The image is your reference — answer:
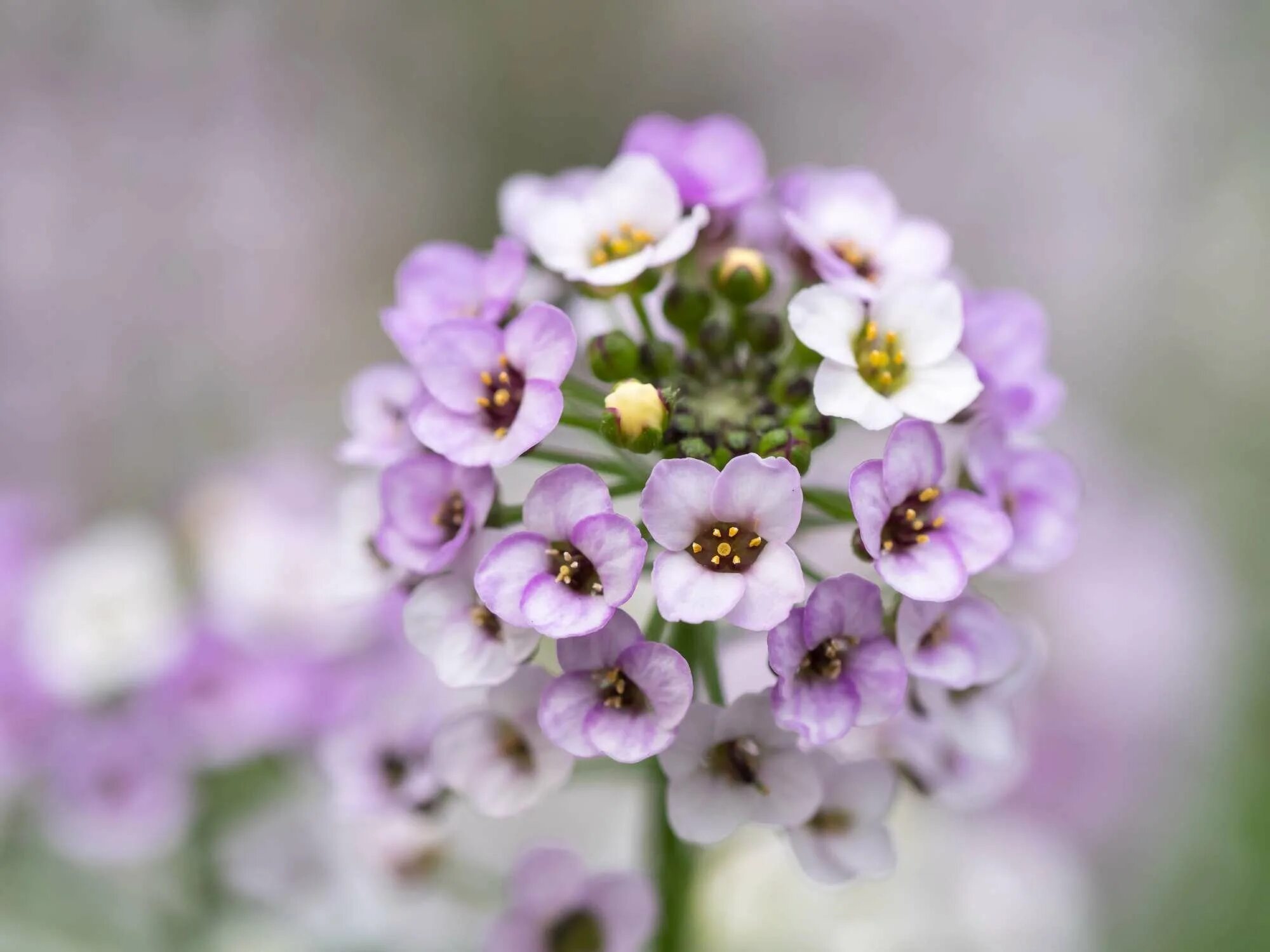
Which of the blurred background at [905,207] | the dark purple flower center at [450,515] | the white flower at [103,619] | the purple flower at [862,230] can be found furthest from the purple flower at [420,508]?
the blurred background at [905,207]

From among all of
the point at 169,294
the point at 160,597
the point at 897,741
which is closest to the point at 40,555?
the point at 160,597

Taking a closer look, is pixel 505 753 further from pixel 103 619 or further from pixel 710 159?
pixel 103 619

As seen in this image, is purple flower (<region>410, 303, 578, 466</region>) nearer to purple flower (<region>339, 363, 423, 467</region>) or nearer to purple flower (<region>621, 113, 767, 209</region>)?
purple flower (<region>339, 363, 423, 467</region>)

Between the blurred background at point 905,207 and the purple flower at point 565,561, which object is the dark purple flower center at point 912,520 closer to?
the purple flower at point 565,561

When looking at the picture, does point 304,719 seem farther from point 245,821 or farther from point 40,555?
point 40,555

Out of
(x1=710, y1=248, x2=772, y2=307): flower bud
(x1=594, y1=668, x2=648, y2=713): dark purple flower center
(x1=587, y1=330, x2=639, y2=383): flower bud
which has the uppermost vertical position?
(x1=710, y1=248, x2=772, y2=307): flower bud

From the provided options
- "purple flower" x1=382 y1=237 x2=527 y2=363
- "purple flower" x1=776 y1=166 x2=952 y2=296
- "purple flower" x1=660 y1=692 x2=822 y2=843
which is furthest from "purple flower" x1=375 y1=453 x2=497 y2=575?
"purple flower" x1=776 y1=166 x2=952 y2=296
